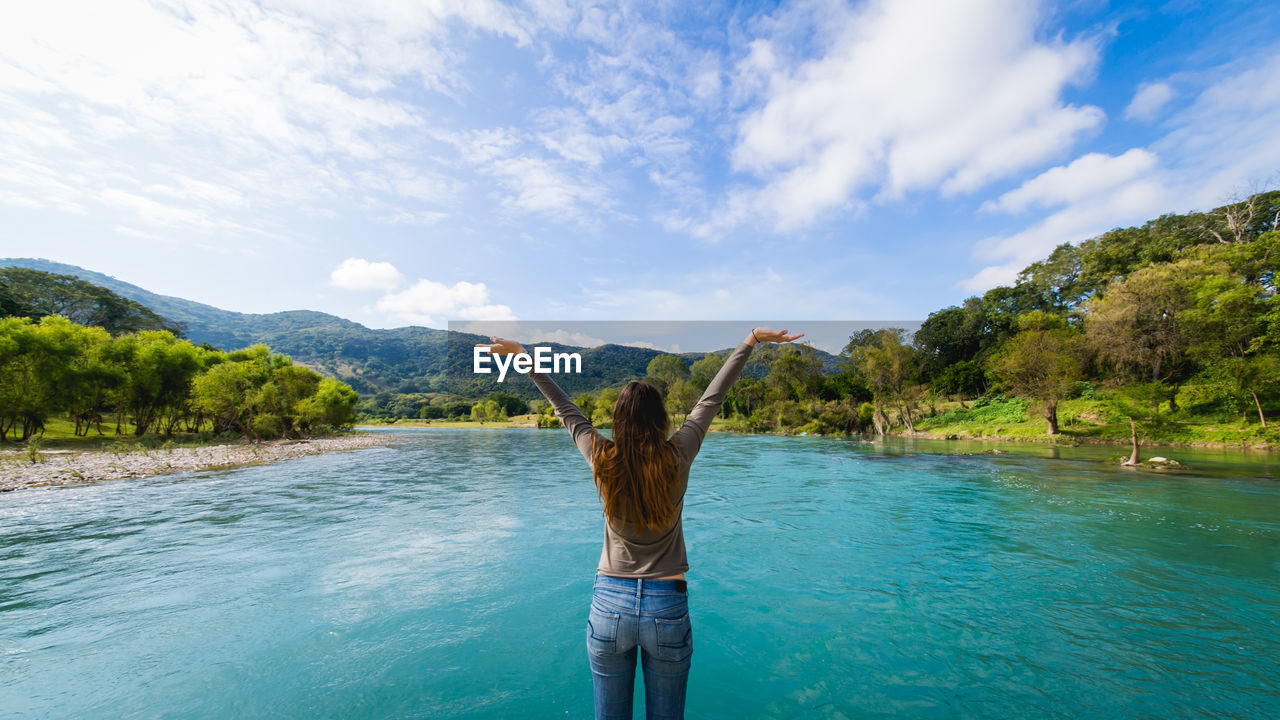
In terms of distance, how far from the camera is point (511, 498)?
15203 millimetres

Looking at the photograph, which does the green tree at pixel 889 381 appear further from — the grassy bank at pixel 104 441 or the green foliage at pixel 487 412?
the green foliage at pixel 487 412

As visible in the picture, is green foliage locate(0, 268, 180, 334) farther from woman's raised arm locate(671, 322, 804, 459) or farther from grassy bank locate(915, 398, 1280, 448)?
grassy bank locate(915, 398, 1280, 448)

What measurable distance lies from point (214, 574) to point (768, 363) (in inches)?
2759

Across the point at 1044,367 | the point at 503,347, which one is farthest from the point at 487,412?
the point at 503,347

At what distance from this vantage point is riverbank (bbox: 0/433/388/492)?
1706cm

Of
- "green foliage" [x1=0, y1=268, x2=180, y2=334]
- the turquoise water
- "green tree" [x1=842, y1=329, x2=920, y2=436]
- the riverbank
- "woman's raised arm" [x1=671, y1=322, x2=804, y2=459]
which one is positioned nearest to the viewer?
"woman's raised arm" [x1=671, y1=322, x2=804, y2=459]

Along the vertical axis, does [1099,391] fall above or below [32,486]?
above

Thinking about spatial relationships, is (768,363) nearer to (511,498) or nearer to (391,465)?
(391,465)

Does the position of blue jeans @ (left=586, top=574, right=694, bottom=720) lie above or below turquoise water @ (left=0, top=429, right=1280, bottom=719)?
above

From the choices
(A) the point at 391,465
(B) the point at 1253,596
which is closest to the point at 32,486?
(A) the point at 391,465

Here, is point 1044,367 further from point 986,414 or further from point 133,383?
point 133,383

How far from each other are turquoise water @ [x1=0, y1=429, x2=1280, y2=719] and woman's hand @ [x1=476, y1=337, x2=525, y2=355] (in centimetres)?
315

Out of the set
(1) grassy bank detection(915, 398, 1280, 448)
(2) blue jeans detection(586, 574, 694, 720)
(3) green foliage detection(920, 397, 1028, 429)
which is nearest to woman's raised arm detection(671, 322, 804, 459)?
(2) blue jeans detection(586, 574, 694, 720)

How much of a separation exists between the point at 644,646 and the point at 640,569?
A: 0.31m
